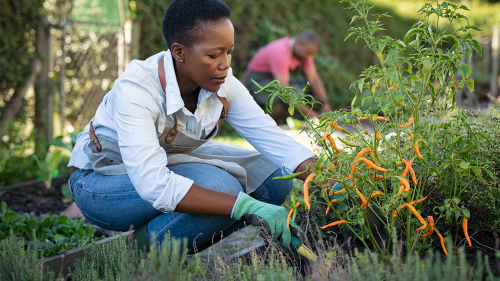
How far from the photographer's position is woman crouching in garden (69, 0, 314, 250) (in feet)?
5.72

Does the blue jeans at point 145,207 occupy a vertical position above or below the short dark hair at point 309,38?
below

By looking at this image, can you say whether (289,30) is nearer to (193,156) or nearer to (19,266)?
(193,156)

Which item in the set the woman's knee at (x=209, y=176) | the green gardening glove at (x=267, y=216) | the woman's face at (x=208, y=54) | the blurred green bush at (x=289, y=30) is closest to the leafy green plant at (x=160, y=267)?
the green gardening glove at (x=267, y=216)

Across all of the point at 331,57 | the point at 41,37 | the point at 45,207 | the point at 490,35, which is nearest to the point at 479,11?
the point at 490,35

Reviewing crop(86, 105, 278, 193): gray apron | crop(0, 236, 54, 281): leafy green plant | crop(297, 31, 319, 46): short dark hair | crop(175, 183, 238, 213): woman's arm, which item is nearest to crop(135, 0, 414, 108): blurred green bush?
crop(297, 31, 319, 46): short dark hair

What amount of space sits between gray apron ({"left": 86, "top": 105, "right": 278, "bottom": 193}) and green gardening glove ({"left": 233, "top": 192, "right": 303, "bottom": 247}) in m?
0.42

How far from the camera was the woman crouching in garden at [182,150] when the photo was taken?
174 cm

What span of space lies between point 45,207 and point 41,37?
205cm

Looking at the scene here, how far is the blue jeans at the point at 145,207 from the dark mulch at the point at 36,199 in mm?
1395

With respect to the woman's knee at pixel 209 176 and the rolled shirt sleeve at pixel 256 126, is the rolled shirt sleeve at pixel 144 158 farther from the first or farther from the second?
the rolled shirt sleeve at pixel 256 126

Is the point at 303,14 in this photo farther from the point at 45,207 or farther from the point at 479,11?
the point at 479,11

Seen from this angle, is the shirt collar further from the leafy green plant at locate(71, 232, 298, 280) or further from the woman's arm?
the leafy green plant at locate(71, 232, 298, 280)

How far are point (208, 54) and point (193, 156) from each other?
0.62 metres

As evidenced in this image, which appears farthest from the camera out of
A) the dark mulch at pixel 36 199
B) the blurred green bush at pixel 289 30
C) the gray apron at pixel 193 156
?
the blurred green bush at pixel 289 30
